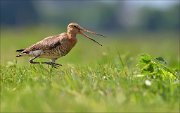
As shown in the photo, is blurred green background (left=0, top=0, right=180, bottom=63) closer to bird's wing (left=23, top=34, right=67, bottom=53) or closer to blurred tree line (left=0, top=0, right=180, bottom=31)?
blurred tree line (left=0, top=0, right=180, bottom=31)

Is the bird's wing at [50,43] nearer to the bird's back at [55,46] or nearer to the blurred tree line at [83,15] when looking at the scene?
the bird's back at [55,46]

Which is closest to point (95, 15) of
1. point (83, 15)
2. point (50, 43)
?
point (83, 15)

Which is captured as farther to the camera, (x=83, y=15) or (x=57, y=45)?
(x=83, y=15)

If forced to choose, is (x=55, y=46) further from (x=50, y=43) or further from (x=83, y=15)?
(x=83, y=15)

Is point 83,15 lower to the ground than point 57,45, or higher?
higher

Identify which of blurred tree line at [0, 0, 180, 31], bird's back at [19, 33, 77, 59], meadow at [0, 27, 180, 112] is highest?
blurred tree line at [0, 0, 180, 31]

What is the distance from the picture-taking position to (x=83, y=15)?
10344cm

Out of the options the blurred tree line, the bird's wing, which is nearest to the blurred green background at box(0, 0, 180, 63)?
the blurred tree line

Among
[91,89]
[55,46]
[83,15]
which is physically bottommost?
[91,89]

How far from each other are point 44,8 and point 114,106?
97422 millimetres

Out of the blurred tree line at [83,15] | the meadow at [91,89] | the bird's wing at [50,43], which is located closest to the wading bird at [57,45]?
the bird's wing at [50,43]

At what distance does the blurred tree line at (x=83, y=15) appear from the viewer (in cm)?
8456

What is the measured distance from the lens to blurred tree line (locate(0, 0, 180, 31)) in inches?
3329

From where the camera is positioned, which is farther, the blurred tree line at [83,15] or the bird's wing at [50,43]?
the blurred tree line at [83,15]
